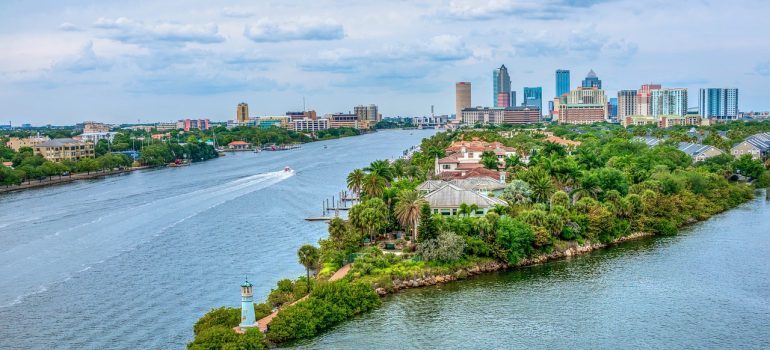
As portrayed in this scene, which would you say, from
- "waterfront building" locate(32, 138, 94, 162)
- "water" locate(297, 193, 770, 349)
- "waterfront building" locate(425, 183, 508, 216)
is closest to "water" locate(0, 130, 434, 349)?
"water" locate(297, 193, 770, 349)

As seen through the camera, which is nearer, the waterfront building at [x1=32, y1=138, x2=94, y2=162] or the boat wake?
the boat wake

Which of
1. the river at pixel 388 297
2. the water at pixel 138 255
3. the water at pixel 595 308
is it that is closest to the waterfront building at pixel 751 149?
the river at pixel 388 297

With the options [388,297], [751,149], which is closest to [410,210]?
[388,297]

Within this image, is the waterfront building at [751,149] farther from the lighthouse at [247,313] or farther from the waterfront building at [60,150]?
the waterfront building at [60,150]

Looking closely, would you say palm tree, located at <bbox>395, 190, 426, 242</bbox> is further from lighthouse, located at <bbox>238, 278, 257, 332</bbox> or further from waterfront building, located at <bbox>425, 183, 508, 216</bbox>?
lighthouse, located at <bbox>238, 278, 257, 332</bbox>

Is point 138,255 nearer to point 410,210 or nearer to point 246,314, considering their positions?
point 410,210

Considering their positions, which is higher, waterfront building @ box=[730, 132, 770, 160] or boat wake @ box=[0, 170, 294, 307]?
waterfront building @ box=[730, 132, 770, 160]

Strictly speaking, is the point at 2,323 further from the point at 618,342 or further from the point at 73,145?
the point at 73,145

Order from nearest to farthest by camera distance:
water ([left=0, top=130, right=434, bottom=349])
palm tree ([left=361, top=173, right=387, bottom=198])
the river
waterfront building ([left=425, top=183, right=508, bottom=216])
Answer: the river → water ([left=0, top=130, right=434, bottom=349]) → waterfront building ([left=425, top=183, right=508, bottom=216]) → palm tree ([left=361, top=173, right=387, bottom=198])

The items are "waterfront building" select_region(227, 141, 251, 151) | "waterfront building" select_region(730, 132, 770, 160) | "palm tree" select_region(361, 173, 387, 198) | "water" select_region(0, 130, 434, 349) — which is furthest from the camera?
"waterfront building" select_region(227, 141, 251, 151)
